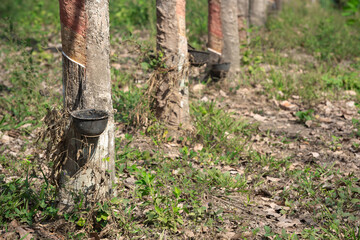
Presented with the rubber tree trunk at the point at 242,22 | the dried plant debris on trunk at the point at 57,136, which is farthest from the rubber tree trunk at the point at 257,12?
the dried plant debris on trunk at the point at 57,136

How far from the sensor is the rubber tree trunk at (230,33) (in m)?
6.66

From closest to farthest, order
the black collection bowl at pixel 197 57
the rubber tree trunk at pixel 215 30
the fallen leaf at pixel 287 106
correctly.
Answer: the black collection bowl at pixel 197 57 → the fallen leaf at pixel 287 106 → the rubber tree trunk at pixel 215 30

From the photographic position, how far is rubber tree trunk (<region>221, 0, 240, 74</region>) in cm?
666

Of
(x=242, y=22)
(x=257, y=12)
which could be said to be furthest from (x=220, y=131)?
(x=257, y=12)

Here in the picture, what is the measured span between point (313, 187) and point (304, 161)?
0.72 metres

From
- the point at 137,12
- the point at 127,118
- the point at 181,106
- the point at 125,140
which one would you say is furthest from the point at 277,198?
the point at 137,12

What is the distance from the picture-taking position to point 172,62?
4621mm

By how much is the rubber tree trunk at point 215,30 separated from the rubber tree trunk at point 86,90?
12.7ft

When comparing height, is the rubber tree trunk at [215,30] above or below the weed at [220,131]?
above

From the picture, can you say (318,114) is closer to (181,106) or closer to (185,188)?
(181,106)

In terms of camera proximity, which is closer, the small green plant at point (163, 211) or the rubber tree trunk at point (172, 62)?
the small green plant at point (163, 211)

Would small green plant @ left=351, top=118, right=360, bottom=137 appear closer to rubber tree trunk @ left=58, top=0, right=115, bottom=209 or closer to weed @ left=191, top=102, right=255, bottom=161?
weed @ left=191, top=102, right=255, bottom=161

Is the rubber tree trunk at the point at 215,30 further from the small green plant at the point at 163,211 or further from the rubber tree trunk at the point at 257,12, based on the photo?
the small green plant at the point at 163,211

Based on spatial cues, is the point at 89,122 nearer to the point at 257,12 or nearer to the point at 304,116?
the point at 304,116
